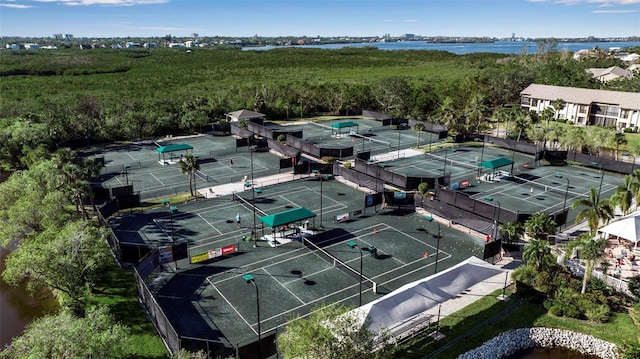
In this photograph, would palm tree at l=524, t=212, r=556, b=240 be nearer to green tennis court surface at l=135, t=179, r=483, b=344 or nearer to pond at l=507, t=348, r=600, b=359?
green tennis court surface at l=135, t=179, r=483, b=344

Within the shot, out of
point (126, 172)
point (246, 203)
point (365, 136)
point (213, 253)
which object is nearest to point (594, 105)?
point (365, 136)

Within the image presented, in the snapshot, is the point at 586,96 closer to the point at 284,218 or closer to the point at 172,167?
the point at 284,218

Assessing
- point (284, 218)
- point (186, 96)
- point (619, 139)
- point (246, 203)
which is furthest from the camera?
point (186, 96)

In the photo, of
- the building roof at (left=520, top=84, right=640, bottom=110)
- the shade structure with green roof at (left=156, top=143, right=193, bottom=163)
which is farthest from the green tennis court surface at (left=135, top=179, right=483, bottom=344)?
the building roof at (left=520, top=84, right=640, bottom=110)

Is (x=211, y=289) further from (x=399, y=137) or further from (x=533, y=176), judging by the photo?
(x=399, y=137)

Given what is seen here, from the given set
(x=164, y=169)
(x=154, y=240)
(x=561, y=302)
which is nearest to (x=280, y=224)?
(x=154, y=240)

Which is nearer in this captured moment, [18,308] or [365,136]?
[18,308]
